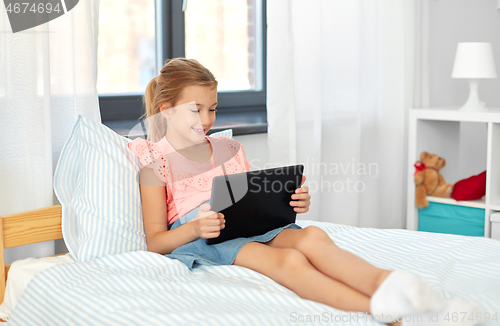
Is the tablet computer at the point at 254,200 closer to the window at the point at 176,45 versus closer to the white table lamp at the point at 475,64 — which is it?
the window at the point at 176,45

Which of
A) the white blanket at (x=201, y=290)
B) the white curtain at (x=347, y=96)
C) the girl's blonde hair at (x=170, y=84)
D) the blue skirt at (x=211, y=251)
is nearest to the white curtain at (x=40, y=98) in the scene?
the girl's blonde hair at (x=170, y=84)

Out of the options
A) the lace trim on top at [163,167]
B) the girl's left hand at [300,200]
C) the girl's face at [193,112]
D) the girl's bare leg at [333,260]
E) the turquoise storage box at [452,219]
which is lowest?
the turquoise storage box at [452,219]

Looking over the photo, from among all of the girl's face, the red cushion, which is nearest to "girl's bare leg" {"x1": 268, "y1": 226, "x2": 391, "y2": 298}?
the girl's face

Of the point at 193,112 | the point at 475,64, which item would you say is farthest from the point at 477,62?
the point at 193,112

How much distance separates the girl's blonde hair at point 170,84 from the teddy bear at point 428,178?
1.24m

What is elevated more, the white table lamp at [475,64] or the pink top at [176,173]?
the white table lamp at [475,64]

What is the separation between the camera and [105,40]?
1.79 metres

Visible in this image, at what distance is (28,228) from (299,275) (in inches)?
26.0

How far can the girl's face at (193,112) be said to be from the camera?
128 cm

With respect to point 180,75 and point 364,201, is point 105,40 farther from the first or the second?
point 364,201

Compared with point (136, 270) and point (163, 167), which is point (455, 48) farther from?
point (136, 270)

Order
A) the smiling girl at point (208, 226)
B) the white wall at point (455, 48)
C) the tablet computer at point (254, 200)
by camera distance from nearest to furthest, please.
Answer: the smiling girl at point (208, 226) → the tablet computer at point (254, 200) → the white wall at point (455, 48)

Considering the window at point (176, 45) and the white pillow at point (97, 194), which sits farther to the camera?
the window at point (176, 45)

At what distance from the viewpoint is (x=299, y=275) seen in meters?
0.98
